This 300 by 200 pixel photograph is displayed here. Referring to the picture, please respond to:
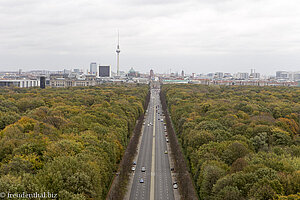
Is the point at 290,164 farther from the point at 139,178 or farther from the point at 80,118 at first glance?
the point at 80,118

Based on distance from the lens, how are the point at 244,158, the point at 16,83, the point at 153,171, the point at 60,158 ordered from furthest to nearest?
1. the point at 16,83
2. the point at 153,171
3. the point at 244,158
4. the point at 60,158

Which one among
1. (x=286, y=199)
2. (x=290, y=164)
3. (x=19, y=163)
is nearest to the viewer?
(x=286, y=199)

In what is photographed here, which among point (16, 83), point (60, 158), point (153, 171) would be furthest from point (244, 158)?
point (16, 83)

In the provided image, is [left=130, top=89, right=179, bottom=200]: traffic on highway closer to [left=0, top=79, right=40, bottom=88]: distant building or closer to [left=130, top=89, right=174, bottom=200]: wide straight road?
[left=130, top=89, right=174, bottom=200]: wide straight road

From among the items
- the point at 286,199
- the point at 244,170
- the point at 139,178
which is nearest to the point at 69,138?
the point at 139,178

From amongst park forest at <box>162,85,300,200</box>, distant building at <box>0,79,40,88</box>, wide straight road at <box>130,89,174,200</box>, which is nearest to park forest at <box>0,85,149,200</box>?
wide straight road at <box>130,89,174,200</box>

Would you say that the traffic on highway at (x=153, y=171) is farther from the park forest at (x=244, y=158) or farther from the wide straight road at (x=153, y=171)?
the park forest at (x=244, y=158)

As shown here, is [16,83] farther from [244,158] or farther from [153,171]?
[244,158]

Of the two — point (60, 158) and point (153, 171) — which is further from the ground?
point (60, 158)

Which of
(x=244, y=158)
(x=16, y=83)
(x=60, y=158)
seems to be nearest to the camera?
(x=60, y=158)
